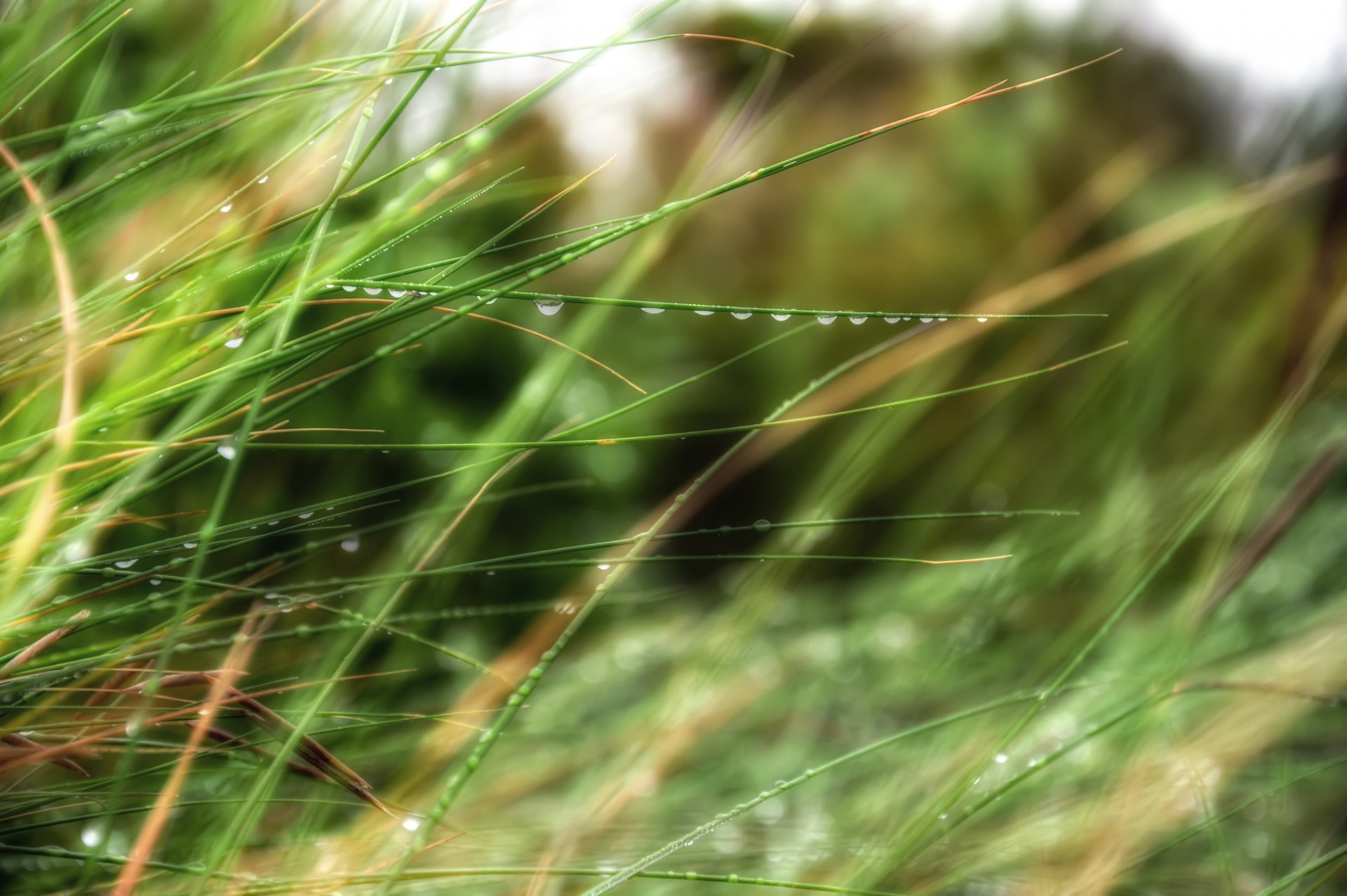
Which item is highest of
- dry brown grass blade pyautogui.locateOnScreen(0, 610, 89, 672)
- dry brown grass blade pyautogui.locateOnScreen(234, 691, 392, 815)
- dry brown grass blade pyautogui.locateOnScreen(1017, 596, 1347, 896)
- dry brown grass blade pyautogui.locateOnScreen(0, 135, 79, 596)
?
dry brown grass blade pyautogui.locateOnScreen(0, 135, 79, 596)

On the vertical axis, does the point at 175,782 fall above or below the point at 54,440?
below

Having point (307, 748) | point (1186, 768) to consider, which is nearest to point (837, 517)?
point (1186, 768)

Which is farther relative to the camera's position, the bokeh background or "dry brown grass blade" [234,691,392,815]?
the bokeh background

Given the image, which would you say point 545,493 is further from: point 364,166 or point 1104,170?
point 1104,170

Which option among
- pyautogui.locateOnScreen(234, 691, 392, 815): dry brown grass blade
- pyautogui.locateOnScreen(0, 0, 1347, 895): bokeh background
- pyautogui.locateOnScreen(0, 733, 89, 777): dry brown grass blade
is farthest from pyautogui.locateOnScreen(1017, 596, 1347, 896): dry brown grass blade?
pyautogui.locateOnScreen(0, 733, 89, 777): dry brown grass blade

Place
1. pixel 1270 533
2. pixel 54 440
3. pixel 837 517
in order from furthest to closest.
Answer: pixel 837 517 < pixel 1270 533 < pixel 54 440

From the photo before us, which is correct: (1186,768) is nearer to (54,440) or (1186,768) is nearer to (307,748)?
(307,748)

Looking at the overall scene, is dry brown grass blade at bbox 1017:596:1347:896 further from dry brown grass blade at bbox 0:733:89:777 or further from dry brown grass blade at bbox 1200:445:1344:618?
dry brown grass blade at bbox 0:733:89:777

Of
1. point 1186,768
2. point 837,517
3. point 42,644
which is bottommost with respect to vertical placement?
point 1186,768
